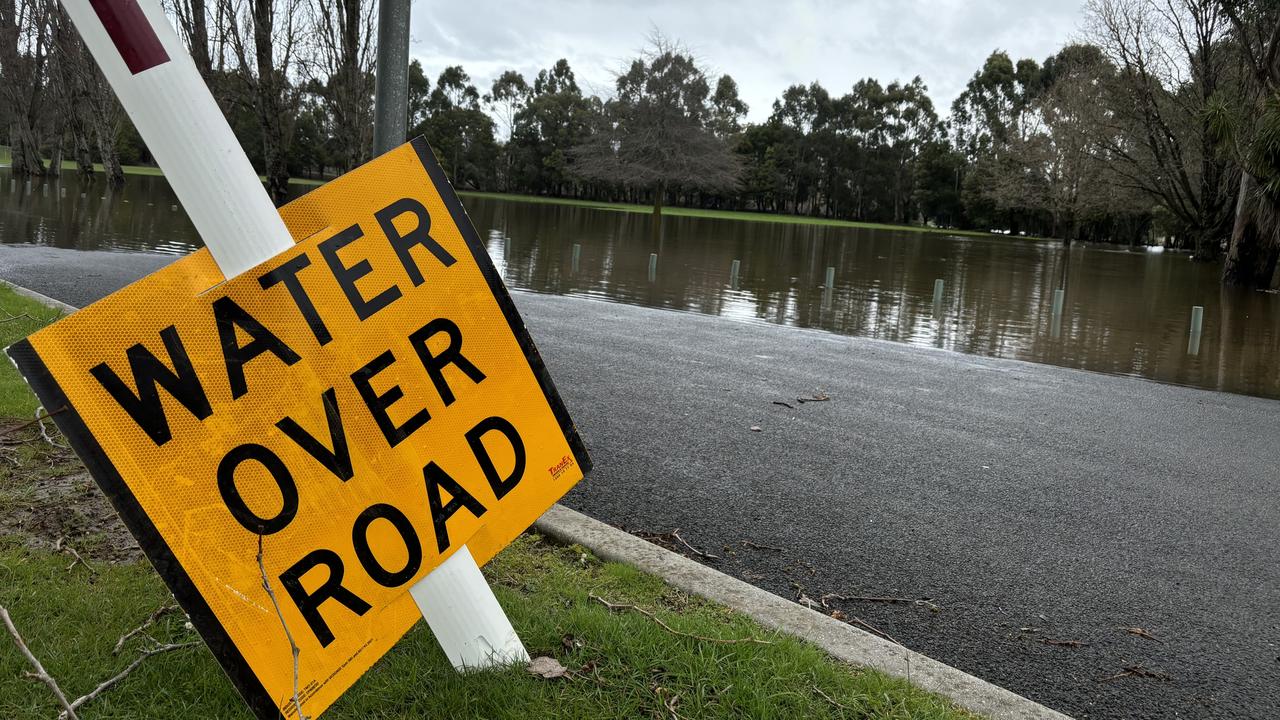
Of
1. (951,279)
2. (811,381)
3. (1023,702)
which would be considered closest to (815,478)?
(1023,702)

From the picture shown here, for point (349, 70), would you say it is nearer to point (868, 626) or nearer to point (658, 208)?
point (868, 626)

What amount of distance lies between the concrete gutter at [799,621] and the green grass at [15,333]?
8.36ft

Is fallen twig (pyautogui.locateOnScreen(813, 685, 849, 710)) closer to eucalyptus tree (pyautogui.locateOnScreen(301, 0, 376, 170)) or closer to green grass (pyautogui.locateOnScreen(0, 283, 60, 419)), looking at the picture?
green grass (pyautogui.locateOnScreen(0, 283, 60, 419))

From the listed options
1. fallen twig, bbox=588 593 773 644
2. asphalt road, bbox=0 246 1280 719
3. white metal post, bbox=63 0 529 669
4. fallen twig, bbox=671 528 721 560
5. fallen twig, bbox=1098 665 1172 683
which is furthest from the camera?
fallen twig, bbox=671 528 721 560

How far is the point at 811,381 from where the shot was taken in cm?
888

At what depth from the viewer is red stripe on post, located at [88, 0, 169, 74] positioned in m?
1.97

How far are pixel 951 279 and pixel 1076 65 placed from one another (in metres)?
36.5

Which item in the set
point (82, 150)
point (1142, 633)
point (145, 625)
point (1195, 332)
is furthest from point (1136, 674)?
point (82, 150)

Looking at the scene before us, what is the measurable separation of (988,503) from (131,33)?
4.87 m

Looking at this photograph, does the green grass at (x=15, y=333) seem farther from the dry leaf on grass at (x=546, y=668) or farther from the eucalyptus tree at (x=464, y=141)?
the eucalyptus tree at (x=464, y=141)

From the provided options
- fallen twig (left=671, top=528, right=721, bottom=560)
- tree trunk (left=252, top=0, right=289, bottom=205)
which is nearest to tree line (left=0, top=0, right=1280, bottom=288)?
tree trunk (left=252, top=0, right=289, bottom=205)

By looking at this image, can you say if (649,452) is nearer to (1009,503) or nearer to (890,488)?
(890,488)

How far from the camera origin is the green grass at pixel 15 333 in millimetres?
5234

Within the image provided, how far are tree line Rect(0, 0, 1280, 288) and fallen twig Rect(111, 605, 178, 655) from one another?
46.2ft
